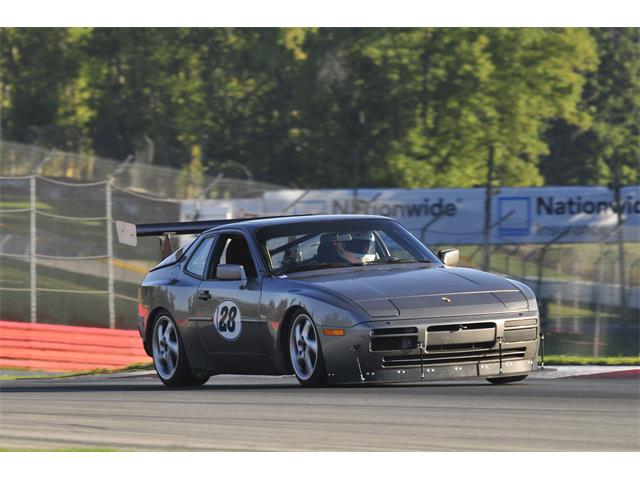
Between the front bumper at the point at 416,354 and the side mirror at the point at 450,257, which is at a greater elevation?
the side mirror at the point at 450,257

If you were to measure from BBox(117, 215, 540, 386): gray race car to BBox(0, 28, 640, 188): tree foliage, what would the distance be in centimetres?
3729

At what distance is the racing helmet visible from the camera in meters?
11.1

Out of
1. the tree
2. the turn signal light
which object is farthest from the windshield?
the tree

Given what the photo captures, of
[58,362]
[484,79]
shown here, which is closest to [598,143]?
[484,79]

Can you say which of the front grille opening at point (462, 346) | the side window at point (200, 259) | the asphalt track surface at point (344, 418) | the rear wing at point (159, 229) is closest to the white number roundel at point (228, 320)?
the asphalt track surface at point (344, 418)

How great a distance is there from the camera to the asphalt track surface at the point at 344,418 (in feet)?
25.3

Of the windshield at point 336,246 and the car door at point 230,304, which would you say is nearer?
the car door at point 230,304

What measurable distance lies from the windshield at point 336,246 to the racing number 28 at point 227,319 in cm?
50

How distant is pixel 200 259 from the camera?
12.0m

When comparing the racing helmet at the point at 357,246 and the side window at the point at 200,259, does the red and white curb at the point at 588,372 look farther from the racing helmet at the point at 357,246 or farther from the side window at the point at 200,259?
the side window at the point at 200,259

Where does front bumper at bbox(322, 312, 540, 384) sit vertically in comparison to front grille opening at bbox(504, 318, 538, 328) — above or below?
below

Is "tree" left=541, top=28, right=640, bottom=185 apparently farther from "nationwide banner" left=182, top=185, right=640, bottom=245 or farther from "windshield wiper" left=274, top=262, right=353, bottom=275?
"windshield wiper" left=274, top=262, right=353, bottom=275

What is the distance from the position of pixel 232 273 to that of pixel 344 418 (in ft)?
8.83

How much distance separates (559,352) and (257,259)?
45.0 ft
